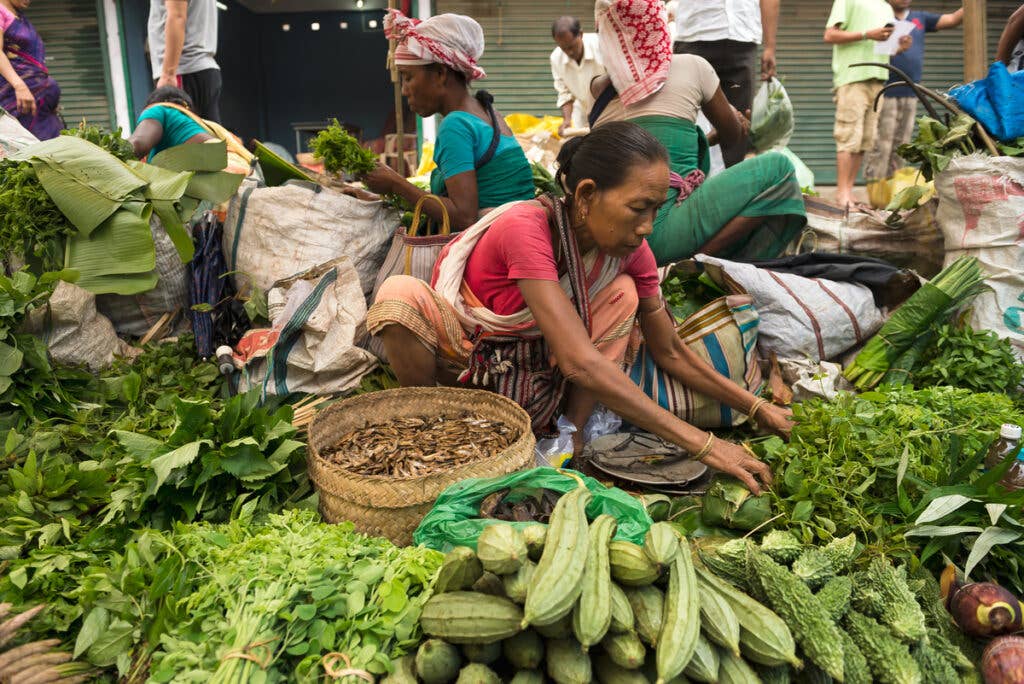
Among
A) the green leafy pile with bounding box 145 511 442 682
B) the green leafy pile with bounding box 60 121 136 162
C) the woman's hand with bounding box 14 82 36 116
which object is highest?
Answer: the woman's hand with bounding box 14 82 36 116

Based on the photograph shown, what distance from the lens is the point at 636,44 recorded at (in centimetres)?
371

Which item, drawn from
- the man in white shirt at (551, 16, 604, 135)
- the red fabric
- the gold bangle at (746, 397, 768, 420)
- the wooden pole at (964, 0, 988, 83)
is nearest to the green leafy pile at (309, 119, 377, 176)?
the red fabric

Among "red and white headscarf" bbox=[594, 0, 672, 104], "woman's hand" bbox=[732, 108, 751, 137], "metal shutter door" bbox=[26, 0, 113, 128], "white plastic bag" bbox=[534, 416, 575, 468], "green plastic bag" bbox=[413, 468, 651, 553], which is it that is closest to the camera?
"green plastic bag" bbox=[413, 468, 651, 553]

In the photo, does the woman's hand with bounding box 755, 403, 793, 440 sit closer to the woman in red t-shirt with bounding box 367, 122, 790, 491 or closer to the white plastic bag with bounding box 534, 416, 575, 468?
the woman in red t-shirt with bounding box 367, 122, 790, 491

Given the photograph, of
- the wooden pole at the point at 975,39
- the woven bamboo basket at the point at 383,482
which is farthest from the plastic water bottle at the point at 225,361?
the wooden pole at the point at 975,39

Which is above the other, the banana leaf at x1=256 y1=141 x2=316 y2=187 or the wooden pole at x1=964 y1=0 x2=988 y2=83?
the wooden pole at x1=964 y1=0 x2=988 y2=83

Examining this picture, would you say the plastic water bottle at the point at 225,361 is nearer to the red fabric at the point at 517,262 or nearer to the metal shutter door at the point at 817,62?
the red fabric at the point at 517,262

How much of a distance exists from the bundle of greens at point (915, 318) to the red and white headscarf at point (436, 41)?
2325mm

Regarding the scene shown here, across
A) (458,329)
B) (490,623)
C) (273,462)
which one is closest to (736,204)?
(458,329)

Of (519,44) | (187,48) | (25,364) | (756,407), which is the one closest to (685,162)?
(756,407)

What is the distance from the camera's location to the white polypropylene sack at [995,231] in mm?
3346

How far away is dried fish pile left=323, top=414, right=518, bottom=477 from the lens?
7.79 feet

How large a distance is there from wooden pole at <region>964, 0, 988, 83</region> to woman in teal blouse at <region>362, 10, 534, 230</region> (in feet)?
Answer: 9.52

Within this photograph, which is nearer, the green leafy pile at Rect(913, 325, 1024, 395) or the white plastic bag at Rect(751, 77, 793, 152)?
the green leafy pile at Rect(913, 325, 1024, 395)
